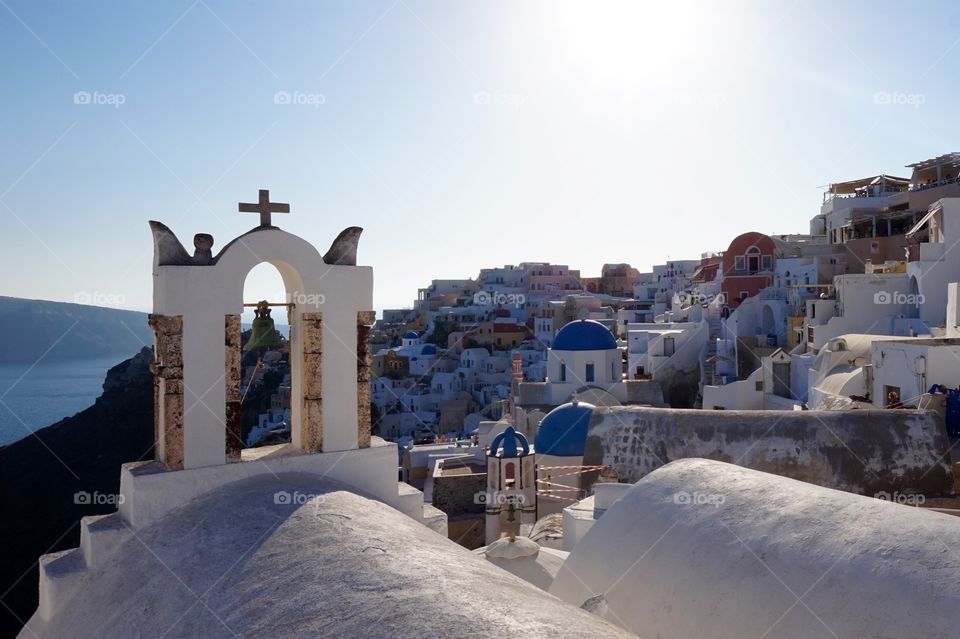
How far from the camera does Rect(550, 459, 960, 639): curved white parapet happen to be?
3.57 m

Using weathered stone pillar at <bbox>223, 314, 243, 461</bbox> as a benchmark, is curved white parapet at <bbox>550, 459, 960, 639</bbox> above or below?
below

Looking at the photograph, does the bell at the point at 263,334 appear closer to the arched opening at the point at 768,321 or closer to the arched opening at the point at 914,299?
the arched opening at the point at 914,299

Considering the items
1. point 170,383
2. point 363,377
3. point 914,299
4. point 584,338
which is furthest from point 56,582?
point 914,299

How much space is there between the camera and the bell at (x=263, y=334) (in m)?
5.45

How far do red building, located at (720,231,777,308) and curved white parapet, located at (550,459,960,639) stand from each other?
28.6m

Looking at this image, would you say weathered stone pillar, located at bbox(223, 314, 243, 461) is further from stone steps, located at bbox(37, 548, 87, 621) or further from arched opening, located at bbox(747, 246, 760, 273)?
arched opening, located at bbox(747, 246, 760, 273)

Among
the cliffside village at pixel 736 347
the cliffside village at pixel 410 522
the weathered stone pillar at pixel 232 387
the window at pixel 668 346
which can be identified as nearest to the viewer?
the cliffside village at pixel 410 522

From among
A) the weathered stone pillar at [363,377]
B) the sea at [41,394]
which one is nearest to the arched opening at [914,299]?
the weathered stone pillar at [363,377]

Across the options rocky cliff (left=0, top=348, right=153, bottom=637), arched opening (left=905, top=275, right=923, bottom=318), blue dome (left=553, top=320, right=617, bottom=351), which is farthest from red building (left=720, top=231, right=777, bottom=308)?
Result: rocky cliff (left=0, top=348, right=153, bottom=637)

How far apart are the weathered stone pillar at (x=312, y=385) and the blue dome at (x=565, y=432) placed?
11.7 meters

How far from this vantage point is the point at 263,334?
5535 millimetres

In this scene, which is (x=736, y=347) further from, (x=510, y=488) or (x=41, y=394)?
(x=41, y=394)

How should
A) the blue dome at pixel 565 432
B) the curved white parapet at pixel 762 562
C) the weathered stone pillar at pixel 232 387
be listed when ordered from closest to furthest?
1. the curved white parapet at pixel 762 562
2. the weathered stone pillar at pixel 232 387
3. the blue dome at pixel 565 432

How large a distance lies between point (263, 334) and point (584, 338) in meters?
18.1
